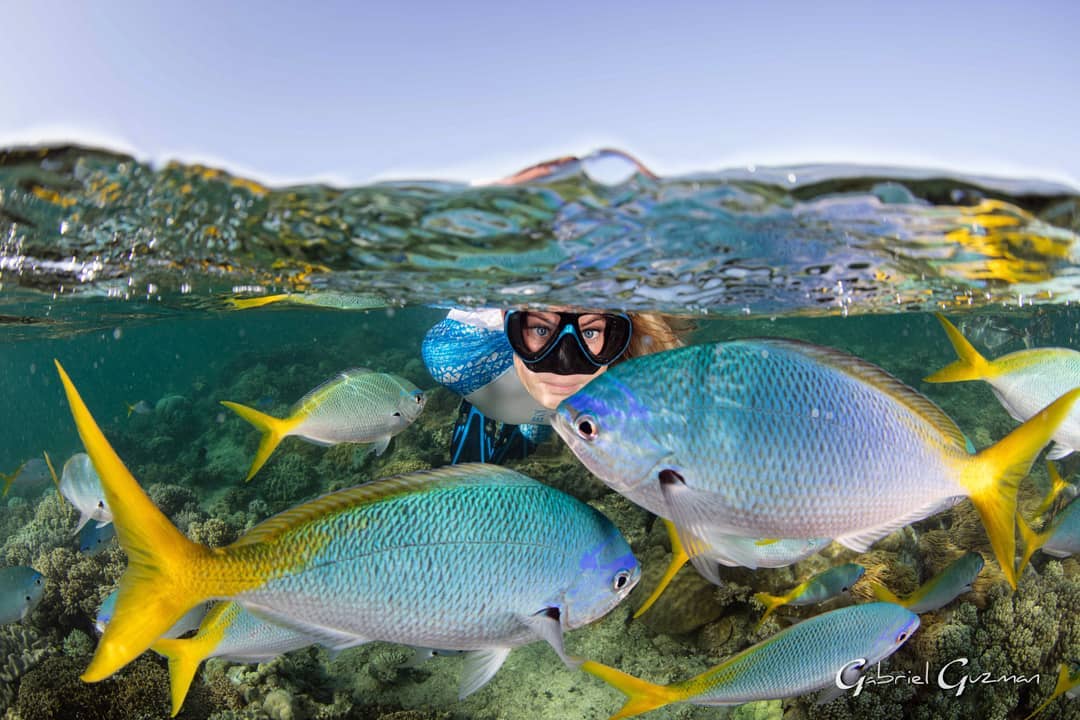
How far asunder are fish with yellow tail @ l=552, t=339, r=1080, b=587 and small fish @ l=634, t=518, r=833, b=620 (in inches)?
3.4

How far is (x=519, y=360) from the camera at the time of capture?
6.14 metres

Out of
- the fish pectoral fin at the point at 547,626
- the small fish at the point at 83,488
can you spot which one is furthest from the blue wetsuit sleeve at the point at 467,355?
the fish pectoral fin at the point at 547,626

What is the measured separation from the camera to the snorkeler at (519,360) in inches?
221

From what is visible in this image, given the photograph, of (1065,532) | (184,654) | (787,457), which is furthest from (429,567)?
(1065,532)

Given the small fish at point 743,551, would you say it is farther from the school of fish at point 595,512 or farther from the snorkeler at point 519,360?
the snorkeler at point 519,360

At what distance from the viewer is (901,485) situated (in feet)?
6.37

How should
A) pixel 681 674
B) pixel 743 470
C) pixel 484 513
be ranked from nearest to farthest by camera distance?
pixel 743 470
pixel 484 513
pixel 681 674

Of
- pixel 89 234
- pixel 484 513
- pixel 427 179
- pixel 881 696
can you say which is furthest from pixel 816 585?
pixel 89 234

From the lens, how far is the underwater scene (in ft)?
6.44

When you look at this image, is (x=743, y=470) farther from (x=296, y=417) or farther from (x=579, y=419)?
(x=296, y=417)

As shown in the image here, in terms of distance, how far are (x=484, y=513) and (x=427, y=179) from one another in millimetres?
3465

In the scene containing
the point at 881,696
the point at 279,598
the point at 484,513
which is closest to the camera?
the point at 279,598

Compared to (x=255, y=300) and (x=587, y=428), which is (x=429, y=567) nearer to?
(x=587, y=428)

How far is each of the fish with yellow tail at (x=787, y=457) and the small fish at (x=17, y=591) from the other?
773 centimetres
